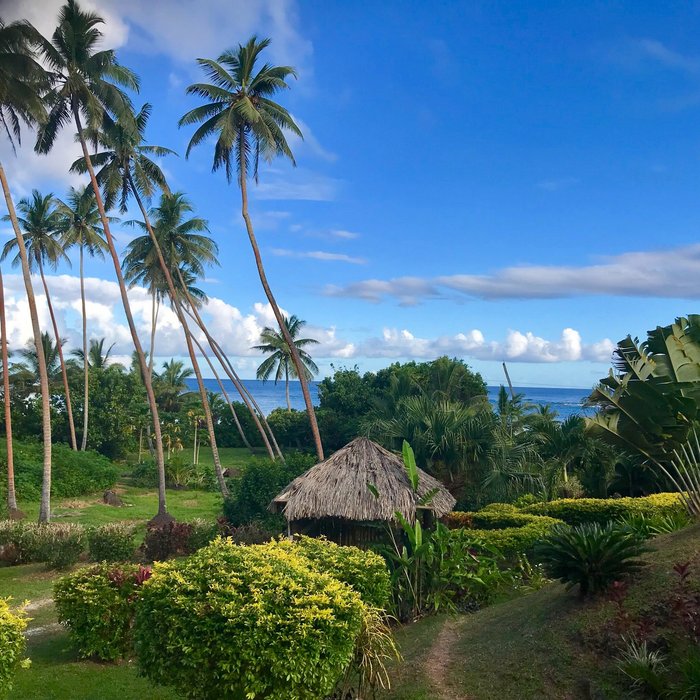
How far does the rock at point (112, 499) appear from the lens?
28.5 meters

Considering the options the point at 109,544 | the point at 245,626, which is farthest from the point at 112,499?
the point at 245,626

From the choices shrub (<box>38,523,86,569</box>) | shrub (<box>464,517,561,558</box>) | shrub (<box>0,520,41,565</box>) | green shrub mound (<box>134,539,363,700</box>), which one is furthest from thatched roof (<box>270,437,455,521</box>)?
green shrub mound (<box>134,539,363,700</box>)

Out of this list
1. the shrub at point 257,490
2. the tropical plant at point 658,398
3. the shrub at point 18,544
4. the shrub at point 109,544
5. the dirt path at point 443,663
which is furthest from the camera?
the shrub at point 257,490

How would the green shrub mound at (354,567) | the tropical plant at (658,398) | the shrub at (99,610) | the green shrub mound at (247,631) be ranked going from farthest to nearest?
the tropical plant at (658,398)
the shrub at (99,610)
the green shrub mound at (354,567)
the green shrub mound at (247,631)

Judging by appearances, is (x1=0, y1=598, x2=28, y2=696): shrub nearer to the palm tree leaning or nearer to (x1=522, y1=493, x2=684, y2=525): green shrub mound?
(x1=522, y1=493, x2=684, y2=525): green shrub mound

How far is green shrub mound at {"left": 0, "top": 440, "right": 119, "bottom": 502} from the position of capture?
28.2 metres

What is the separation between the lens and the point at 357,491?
540 inches

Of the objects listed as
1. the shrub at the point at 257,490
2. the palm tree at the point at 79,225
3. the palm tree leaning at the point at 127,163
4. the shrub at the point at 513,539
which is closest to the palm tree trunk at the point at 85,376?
the palm tree at the point at 79,225

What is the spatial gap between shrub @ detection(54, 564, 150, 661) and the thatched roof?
182 inches

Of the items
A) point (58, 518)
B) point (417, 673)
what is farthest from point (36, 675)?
point (58, 518)

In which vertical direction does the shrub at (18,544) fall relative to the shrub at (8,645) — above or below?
below

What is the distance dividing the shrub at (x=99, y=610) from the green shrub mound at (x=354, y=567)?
2.96 metres

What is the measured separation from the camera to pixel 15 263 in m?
36.0

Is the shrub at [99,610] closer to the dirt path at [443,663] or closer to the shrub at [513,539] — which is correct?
the dirt path at [443,663]
